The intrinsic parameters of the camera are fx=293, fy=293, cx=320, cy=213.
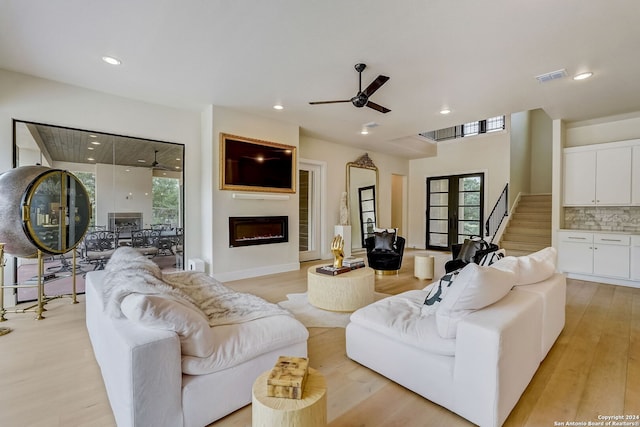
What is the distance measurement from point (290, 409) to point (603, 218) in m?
6.67

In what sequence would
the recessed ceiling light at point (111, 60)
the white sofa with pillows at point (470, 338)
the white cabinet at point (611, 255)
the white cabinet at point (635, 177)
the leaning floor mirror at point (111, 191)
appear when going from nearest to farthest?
the white sofa with pillows at point (470, 338), the recessed ceiling light at point (111, 60), the leaning floor mirror at point (111, 191), the white cabinet at point (611, 255), the white cabinet at point (635, 177)

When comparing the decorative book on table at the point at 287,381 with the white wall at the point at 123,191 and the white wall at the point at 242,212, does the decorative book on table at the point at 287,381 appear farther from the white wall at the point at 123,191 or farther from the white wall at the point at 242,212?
the white wall at the point at 123,191

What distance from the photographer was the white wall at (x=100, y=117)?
11.6ft

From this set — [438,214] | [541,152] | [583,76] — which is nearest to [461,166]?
[438,214]

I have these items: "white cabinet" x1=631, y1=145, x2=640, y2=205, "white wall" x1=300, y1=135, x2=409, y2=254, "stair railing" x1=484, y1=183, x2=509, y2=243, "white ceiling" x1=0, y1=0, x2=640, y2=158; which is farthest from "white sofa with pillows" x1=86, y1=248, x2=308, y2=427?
"stair railing" x1=484, y1=183, x2=509, y2=243

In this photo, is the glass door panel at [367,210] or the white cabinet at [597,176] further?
the glass door panel at [367,210]

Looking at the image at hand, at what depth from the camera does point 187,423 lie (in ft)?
5.01

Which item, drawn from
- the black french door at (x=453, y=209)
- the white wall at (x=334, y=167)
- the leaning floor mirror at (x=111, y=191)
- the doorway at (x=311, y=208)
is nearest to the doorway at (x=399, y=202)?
the black french door at (x=453, y=209)

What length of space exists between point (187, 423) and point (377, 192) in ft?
23.6

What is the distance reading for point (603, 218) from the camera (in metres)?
5.26

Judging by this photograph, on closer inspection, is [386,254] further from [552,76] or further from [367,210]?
[552,76]

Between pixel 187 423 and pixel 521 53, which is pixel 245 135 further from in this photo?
pixel 187 423

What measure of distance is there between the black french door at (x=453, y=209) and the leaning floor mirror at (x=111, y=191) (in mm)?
6815

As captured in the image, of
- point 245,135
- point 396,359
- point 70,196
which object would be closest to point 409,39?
point 396,359
